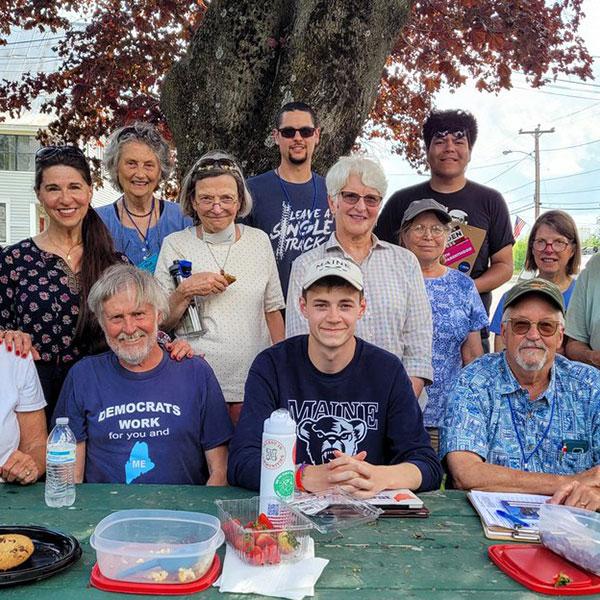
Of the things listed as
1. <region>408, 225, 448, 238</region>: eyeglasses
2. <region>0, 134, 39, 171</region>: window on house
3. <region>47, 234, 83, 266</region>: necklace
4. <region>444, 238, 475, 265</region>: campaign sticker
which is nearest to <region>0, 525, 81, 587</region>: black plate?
<region>47, 234, 83, 266</region>: necklace

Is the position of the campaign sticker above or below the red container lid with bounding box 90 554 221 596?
above

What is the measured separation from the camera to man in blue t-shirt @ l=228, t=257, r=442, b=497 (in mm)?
2777

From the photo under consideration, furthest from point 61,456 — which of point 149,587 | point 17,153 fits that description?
point 17,153

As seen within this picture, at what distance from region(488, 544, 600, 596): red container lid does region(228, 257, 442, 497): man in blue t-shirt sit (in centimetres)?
61

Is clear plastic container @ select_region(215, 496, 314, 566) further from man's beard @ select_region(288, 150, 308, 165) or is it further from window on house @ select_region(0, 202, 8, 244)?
window on house @ select_region(0, 202, 8, 244)

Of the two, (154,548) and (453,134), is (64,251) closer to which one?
(154,548)

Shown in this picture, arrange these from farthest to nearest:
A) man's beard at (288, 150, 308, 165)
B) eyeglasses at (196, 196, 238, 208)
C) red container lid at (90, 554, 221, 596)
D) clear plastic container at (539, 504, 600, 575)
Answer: man's beard at (288, 150, 308, 165) < eyeglasses at (196, 196, 238, 208) < clear plastic container at (539, 504, 600, 575) < red container lid at (90, 554, 221, 596)

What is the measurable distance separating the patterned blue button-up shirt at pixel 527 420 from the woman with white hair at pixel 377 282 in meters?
0.51

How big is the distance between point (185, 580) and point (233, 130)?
415 centimetres

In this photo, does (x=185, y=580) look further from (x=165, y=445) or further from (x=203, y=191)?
(x=203, y=191)

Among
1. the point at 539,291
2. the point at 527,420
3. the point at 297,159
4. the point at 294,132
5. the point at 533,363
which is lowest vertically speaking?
the point at 527,420

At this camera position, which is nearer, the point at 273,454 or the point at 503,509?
the point at 273,454

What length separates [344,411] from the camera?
281 cm

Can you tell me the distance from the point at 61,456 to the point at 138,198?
2055 mm
